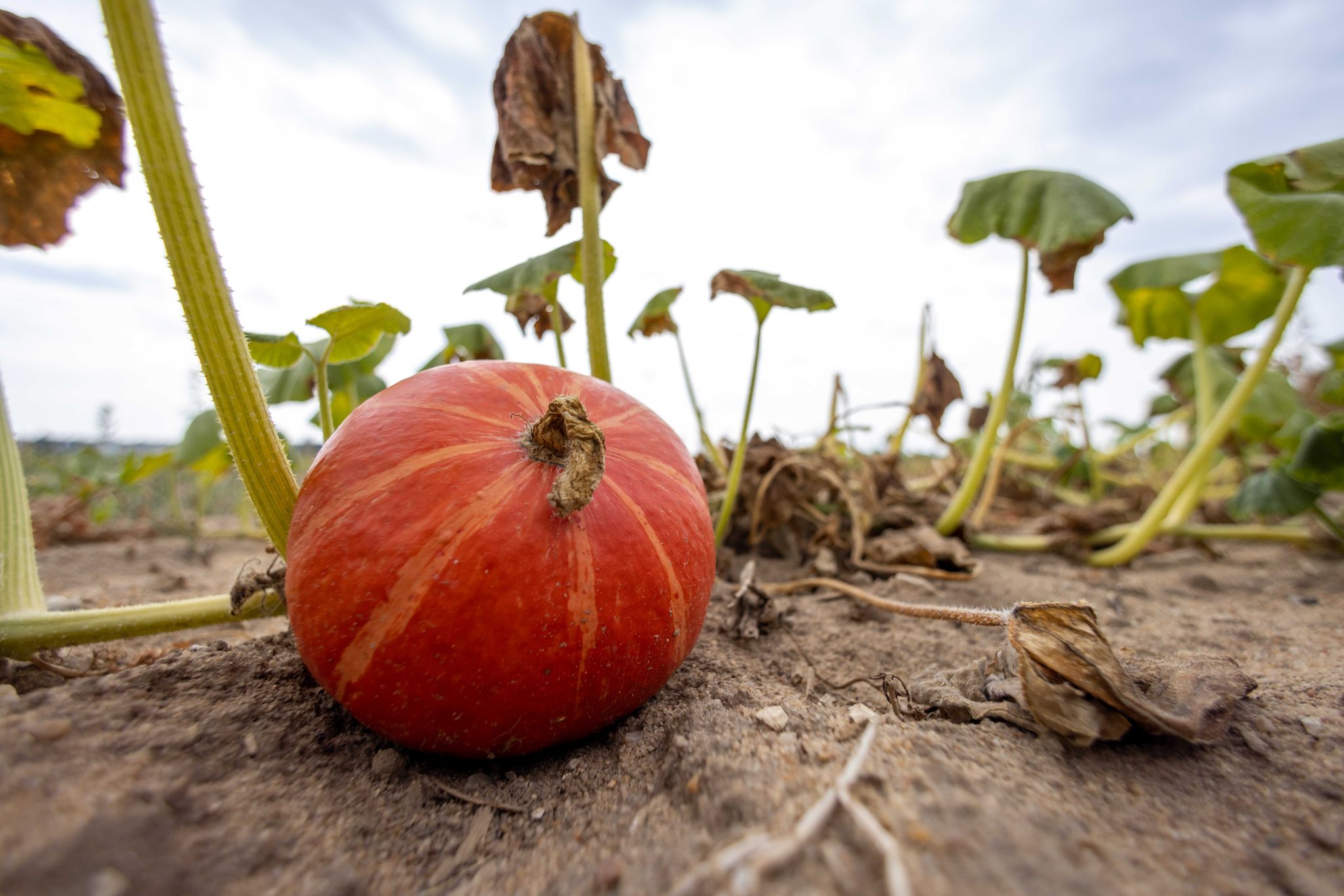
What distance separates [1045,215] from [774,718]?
5.34 ft

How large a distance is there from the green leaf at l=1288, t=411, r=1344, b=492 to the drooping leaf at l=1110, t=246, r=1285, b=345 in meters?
0.58

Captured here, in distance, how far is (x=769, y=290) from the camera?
1.53m

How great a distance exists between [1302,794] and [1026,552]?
1.88 m

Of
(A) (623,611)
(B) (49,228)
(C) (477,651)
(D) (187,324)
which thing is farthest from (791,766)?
(B) (49,228)

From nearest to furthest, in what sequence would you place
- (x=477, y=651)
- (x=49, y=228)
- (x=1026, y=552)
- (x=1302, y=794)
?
(x=1302, y=794) < (x=477, y=651) < (x=49, y=228) < (x=1026, y=552)

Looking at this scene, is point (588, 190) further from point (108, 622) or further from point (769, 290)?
point (108, 622)

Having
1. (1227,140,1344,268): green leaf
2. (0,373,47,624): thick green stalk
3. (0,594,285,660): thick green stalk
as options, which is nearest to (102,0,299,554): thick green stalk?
(0,594,285,660): thick green stalk

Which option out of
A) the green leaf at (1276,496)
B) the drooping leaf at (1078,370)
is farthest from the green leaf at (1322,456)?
the drooping leaf at (1078,370)

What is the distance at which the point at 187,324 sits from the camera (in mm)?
1011

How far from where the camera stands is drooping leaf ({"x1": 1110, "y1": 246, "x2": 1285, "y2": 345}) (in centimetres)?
238

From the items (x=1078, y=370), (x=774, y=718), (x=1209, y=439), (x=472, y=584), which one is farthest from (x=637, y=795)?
(x=1078, y=370)

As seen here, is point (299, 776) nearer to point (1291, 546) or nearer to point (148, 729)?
point (148, 729)

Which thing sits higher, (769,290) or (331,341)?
(769,290)

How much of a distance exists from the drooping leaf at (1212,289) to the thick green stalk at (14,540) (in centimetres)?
335
